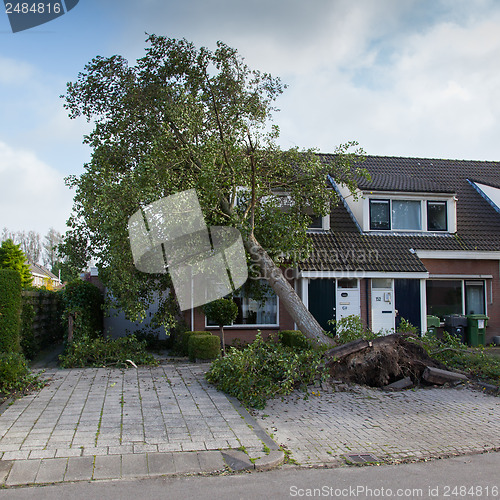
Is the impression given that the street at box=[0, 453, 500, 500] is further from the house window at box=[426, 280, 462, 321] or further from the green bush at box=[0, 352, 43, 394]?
the house window at box=[426, 280, 462, 321]

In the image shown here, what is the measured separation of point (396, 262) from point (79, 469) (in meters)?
13.0

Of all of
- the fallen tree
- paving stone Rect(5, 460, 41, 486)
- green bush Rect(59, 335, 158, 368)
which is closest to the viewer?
paving stone Rect(5, 460, 41, 486)

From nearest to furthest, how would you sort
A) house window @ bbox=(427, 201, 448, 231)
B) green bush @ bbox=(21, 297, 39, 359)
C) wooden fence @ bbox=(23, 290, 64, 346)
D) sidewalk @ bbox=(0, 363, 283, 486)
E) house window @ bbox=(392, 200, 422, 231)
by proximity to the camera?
sidewalk @ bbox=(0, 363, 283, 486) < green bush @ bbox=(21, 297, 39, 359) < wooden fence @ bbox=(23, 290, 64, 346) < house window @ bbox=(392, 200, 422, 231) < house window @ bbox=(427, 201, 448, 231)

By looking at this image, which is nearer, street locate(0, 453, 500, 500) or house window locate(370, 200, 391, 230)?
street locate(0, 453, 500, 500)

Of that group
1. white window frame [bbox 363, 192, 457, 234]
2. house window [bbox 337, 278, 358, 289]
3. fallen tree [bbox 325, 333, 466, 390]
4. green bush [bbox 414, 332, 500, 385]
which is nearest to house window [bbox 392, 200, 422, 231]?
white window frame [bbox 363, 192, 457, 234]

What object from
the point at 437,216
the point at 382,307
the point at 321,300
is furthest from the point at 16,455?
the point at 437,216

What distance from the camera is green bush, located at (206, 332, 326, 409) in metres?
8.00

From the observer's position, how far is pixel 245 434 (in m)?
6.22

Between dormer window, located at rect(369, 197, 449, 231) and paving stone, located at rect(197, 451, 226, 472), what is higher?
dormer window, located at rect(369, 197, 449, 231)

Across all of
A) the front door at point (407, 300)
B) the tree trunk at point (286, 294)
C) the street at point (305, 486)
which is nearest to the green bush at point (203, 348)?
the tree trunk at point (286, 294)

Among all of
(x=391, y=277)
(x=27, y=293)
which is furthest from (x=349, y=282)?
(x=27, y=293)

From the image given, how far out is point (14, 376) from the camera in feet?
27.3

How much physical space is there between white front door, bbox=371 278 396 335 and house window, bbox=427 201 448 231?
10.8 ft

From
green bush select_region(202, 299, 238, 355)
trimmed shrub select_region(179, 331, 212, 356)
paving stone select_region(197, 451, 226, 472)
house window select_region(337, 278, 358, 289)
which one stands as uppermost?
house window select_region(337, 278, 358, 289)
